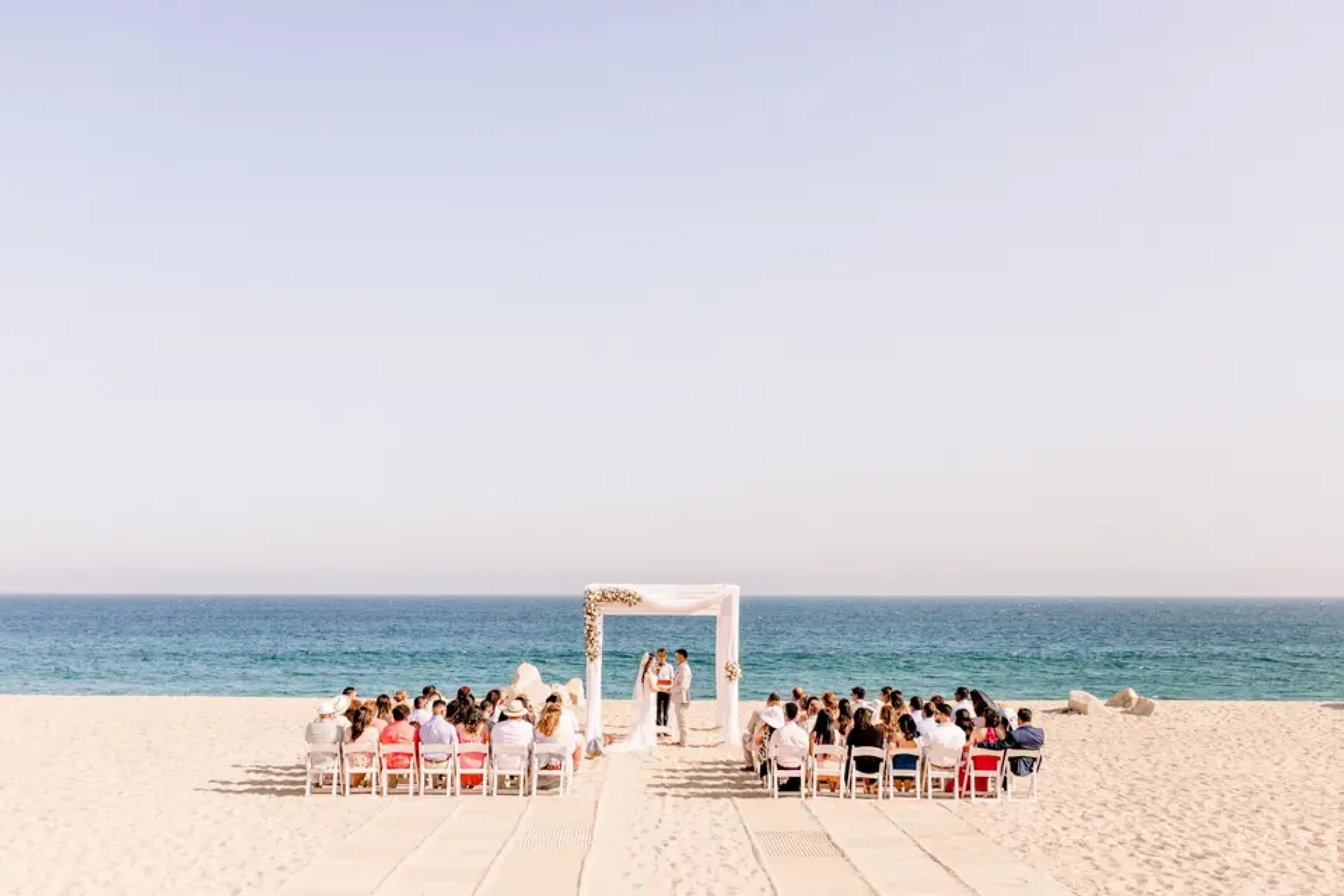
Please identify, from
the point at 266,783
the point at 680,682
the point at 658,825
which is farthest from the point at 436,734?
the point at 680,682

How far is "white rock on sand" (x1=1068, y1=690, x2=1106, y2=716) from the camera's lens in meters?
25.6

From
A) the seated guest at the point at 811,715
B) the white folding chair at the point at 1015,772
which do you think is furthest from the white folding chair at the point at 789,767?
the white folding chair at the point at 1015,772

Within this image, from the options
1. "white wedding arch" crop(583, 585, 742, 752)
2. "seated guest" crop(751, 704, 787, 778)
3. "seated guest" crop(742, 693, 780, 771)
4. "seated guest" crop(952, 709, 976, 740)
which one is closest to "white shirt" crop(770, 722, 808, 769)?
"seated guest" crop(751, 704, 787, 778)

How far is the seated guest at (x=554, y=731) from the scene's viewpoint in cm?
1373

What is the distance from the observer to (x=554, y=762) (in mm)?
13734

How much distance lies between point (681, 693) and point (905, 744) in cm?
547

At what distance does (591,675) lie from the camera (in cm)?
1834

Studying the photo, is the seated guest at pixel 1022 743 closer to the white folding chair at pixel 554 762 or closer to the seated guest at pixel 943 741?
the seated guest at pixel 943 741

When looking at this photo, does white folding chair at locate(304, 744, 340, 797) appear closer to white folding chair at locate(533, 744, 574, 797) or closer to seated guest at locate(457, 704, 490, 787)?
seated guest at locate(457, 704, 490, 787)

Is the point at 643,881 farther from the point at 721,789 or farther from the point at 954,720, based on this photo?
the point at 954,720

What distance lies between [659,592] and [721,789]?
190 inches

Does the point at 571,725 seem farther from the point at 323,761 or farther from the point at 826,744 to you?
the point at 826,744

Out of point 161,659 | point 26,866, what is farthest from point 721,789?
point 161,659

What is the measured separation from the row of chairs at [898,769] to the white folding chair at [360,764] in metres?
4.97
